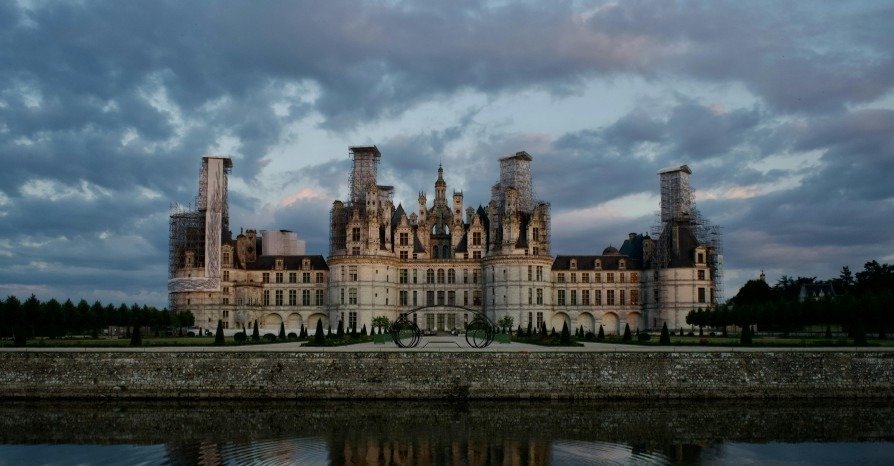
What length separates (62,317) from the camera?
60.1 meters

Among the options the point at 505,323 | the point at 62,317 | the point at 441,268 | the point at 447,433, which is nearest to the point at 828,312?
the point at 505,323

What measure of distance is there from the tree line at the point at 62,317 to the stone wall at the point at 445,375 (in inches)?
537

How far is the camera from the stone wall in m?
37.6

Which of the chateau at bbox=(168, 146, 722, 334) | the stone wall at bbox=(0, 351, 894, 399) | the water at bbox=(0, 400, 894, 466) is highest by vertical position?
the chateau at bbox=(168, 146, 722, 334)

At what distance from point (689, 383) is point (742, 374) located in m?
2.49

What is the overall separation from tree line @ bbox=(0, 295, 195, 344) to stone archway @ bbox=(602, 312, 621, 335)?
45.2 metres

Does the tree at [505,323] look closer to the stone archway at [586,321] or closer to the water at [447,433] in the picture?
the stone archway at [586,321]

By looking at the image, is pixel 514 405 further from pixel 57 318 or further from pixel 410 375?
pixel 57 318

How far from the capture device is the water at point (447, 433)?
2592cm

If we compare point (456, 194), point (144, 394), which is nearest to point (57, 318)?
point (144, 394)

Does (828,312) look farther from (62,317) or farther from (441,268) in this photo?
(62,317)

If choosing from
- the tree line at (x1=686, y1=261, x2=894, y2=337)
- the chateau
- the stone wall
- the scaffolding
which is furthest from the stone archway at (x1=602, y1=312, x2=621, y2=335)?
the stone wall

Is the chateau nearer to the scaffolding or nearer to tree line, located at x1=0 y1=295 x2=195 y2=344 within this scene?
the scaffolding

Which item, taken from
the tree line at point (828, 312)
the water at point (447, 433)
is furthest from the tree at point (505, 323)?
the water at point (447, 433)
